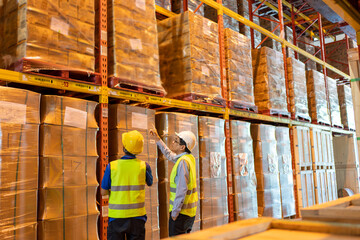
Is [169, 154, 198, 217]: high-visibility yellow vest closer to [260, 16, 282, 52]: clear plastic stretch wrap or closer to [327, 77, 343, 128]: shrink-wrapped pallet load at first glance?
[260, 16, 282, 52]: clear plastic stretch wrap

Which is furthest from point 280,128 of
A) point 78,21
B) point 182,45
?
point 78,21

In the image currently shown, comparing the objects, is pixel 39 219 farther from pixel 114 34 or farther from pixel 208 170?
pixel 208 170

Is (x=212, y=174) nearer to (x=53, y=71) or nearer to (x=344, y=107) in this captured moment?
(x=53, y=71)

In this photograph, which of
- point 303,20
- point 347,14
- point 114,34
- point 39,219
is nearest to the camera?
point 347,14

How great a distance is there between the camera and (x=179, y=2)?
6.57m

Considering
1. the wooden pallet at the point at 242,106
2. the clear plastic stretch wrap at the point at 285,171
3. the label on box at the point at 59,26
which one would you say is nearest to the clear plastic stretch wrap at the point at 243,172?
the wooden pallet at the point at 242,106

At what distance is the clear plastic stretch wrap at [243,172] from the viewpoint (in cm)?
597

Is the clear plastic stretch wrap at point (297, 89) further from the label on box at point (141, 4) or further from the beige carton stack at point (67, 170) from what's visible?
the beige carton stack at point (67, 170)

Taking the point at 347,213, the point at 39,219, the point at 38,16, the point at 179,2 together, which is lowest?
the point at 39,219

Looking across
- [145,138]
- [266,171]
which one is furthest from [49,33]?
[266,171]

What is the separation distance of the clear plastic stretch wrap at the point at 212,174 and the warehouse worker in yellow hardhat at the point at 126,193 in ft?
5.94

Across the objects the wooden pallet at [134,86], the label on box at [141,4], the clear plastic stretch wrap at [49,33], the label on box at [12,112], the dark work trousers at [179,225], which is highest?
the label on box at [141,4]

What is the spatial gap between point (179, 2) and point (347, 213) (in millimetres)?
5719

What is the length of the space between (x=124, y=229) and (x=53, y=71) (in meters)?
1.88
